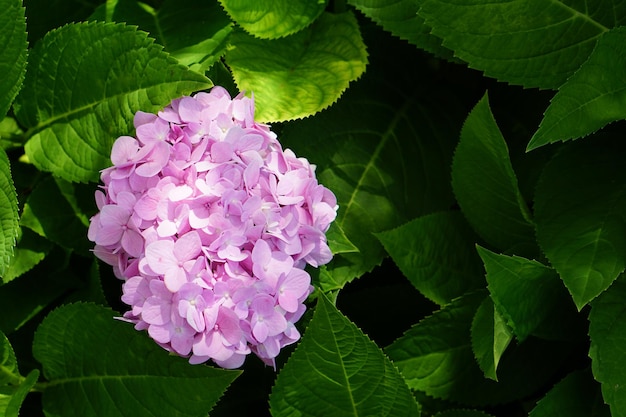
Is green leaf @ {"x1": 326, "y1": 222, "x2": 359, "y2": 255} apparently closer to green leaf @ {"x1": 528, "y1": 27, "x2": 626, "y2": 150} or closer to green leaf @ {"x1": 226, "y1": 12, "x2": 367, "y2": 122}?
green leaf @ {"x1": 226, "y1": 12, "x2": 367, "y2": 122}

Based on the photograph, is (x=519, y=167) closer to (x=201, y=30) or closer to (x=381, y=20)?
(x=381, y=20)

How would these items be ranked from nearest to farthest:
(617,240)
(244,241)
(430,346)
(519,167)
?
(244,241) < (617,240) < (430,346) < (519,167)

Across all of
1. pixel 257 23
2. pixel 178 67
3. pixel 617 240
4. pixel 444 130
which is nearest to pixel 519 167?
pixel 444 130

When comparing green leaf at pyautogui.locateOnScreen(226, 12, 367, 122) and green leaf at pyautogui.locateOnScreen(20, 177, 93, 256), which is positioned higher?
green leaf at pyautogui.locateOnScreen(226, 12, 367, 122)

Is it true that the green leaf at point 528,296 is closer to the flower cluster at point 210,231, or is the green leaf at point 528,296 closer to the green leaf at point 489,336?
the green leaf at point 489,336

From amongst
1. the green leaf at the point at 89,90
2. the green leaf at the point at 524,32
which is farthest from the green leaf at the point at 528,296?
the green leaf at the point at 89,90

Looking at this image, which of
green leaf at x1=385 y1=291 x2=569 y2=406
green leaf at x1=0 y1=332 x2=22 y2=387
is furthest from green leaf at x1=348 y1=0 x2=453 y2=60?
green leaf at x1=0 y1=332 x2=22 y2=387
